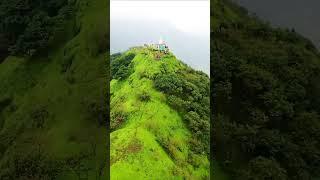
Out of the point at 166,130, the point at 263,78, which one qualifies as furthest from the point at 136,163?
the point at 263,78

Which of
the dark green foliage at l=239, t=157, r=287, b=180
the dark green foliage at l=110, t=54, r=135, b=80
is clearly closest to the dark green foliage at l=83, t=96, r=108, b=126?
the dark green foliage at l=110, t=54, r=135, b=80

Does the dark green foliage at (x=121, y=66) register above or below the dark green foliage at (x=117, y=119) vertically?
above

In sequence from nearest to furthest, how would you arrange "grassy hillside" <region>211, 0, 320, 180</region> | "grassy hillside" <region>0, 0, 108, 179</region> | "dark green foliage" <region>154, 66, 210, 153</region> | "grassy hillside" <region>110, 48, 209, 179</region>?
"grassy hillside" <region>110, 48, 209, 179</region> < "grassy hillside" <region>0, 0, 108, 179</region> < "grassy hillside" <region>211, 0, 320, 180</region> < "dark green foliage" <region>154, 66, 210, 153</region>

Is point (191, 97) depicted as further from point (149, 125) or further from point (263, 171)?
point (263, 171)

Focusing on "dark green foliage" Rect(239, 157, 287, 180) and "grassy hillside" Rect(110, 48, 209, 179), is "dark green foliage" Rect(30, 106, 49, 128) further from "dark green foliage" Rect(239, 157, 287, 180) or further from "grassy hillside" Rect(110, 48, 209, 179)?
"dark green foliage" Rect(239, 157, 287, 180)

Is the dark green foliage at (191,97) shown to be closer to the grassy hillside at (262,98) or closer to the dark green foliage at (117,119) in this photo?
the grassy hillside at (262,98)

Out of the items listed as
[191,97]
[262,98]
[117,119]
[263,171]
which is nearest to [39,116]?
[117,119]

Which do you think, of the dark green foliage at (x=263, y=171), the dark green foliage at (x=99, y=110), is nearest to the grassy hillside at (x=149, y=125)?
the dark green foliage at (x=99, y=110)
